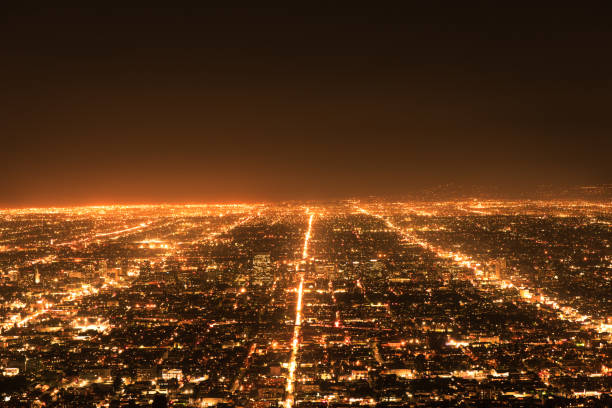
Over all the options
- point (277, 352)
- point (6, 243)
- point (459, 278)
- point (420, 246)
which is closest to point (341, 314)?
point (277, 352)

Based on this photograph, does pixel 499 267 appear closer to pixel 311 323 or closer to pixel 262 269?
pixel 262 269

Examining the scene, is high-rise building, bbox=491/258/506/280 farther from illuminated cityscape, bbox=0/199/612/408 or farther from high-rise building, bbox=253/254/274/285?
high-rise building, bbox=253/254/274/285

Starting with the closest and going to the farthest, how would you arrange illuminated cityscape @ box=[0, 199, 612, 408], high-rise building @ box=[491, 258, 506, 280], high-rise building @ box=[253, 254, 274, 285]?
illuminated cityscape @ box=[0, 199, 612, 408], high-rise building @ box=[253, 254, 274, 285], high-rise building @ box=[491, 258, 506, 280]

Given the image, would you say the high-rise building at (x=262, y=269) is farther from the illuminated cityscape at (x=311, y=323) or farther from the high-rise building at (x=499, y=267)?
the high-rise building at (x=499, y=267)

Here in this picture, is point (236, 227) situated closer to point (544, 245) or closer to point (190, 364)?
point (544, 245)

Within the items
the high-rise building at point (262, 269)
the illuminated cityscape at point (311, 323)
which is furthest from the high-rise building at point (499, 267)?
the high-rise building at point (262, 269)

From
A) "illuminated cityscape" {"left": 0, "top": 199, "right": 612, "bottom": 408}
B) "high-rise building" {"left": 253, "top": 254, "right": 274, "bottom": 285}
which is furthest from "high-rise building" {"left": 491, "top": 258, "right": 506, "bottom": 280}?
"high-rise building" {"left": 253, "top": 254, "right": 274, "bottom": 285}

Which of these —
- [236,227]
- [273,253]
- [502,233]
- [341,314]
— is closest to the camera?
[341,314]

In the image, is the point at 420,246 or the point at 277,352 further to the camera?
the point at 420,246
